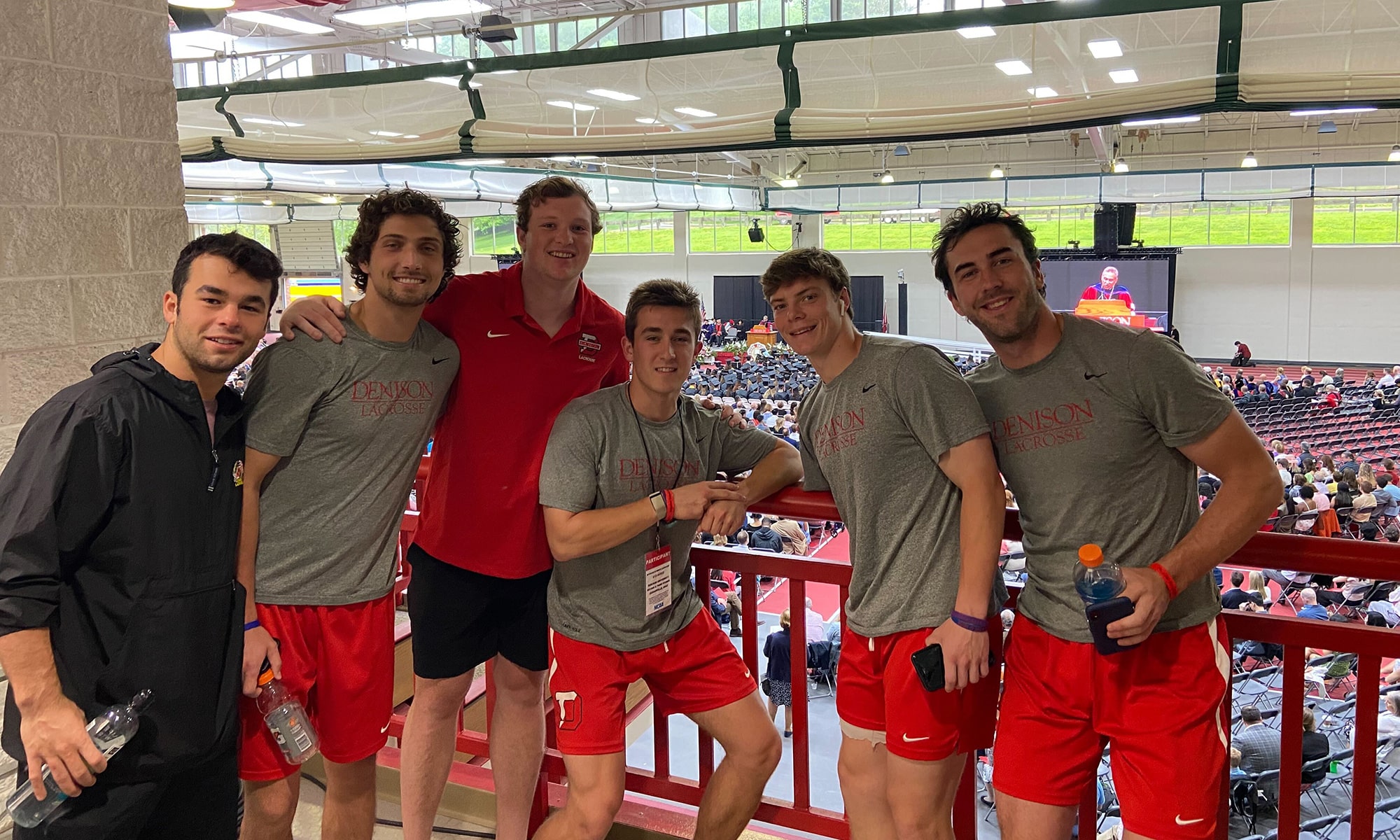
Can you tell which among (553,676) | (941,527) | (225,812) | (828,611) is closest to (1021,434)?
(941,527)

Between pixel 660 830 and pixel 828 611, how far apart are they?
7868 millimetres

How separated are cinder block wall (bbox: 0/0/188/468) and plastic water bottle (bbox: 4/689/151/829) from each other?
0.90m

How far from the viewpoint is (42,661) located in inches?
67.5

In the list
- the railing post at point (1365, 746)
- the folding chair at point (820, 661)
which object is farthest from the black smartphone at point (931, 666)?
the folding chair at point (820, 661)

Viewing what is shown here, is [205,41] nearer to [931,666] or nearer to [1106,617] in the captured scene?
[931,666]

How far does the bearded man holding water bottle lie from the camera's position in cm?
195

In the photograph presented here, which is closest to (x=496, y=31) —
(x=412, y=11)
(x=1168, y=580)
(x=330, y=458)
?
(x=412, y=11)

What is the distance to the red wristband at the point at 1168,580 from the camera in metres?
1.91

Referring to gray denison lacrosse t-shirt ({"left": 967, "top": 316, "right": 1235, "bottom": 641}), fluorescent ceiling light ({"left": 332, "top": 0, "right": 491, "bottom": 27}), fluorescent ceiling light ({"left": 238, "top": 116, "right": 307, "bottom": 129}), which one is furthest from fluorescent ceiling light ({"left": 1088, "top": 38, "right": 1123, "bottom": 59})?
fluorescent ceiling light ({"left": 332, "top": 0, "right": 491, "bottom": 27})

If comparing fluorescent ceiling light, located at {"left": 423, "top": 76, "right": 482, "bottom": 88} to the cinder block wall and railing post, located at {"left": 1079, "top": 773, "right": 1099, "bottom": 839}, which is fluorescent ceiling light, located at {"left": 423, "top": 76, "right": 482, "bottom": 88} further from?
railing post, located at {"left": 1079, "top": 773, "right": 1099, "bottom": 839}

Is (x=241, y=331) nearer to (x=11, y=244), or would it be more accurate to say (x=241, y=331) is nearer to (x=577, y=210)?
(x=11, y=244)

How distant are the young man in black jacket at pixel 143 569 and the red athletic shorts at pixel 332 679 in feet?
0.39

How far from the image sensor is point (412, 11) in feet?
35.0

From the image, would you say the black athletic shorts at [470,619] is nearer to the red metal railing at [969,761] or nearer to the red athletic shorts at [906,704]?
the red metal railing at [969,761]
